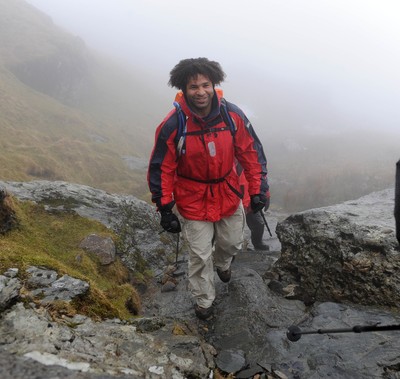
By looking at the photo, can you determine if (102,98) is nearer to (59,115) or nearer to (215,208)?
(59,115)

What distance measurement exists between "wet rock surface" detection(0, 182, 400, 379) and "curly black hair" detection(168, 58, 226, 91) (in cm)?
414

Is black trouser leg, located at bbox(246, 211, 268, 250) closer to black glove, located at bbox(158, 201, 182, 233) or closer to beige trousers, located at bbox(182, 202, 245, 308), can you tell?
beige trousers, located at bbox(182, 202, 245, 308)

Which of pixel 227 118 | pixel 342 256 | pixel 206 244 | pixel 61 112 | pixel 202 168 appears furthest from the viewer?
pixel 61 112

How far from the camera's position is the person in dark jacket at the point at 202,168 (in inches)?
247

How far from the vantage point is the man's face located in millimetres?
6273

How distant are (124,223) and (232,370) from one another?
21.7 feet

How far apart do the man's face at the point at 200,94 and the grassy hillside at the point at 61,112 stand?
51.8 feet

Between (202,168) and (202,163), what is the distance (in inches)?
4.1

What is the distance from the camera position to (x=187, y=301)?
307 inches

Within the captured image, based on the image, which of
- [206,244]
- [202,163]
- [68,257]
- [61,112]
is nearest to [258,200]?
[206,244]

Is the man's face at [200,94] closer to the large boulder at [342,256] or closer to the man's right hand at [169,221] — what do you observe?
the man's right hand at [169,221]

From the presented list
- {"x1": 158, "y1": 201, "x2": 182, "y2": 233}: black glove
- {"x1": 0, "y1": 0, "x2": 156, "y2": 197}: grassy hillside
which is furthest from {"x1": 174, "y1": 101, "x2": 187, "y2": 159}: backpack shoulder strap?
{"x1": 0, "y1": 0, "x2": 156, "y2": 197}: grassy hillside

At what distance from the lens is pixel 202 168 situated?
21.0 ft

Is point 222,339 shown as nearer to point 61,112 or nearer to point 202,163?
point 202,163
